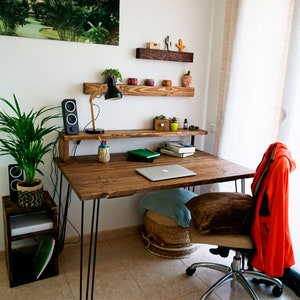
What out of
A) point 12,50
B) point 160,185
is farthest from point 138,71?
point 160,185

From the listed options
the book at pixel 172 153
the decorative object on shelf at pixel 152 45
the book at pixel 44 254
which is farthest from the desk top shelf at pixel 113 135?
the decorative object on shelf at pixel 152 45

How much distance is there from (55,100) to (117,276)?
1.32 meters

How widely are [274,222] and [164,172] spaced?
27.6 inches

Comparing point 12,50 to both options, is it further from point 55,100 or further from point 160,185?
point 160,185

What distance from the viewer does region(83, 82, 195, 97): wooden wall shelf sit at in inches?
86.0

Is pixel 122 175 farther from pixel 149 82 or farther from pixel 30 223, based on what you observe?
pixel 149 82

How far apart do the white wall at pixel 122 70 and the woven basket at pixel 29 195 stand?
0.97 ft

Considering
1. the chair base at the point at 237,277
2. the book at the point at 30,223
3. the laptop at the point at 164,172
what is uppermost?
the laptop at the point at 164,172

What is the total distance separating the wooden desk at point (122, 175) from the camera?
1599mm

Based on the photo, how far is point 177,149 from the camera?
7.81 ft

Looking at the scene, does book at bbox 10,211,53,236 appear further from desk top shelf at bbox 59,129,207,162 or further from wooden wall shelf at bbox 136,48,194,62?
wooden wall shelf at bbox 136,48,194,62

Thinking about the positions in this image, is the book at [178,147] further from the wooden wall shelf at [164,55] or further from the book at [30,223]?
the book at [30,223]

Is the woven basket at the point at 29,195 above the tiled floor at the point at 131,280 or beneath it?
above

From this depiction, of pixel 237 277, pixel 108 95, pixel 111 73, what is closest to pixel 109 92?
pixel 108 95
